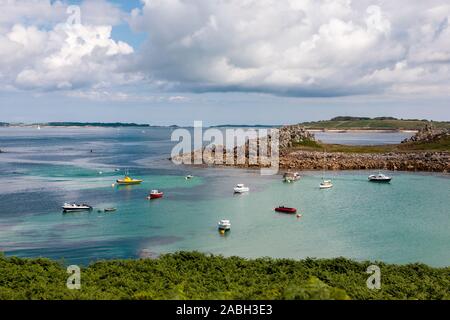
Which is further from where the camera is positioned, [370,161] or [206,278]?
[370,161]

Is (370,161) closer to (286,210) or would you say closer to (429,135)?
(429,135)

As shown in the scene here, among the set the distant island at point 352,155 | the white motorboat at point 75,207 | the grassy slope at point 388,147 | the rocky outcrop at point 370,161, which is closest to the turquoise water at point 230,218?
the white motorboat at point 75,207

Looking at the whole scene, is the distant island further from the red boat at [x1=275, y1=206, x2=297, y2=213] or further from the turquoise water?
the red boat at [x1=275, y1=206, x2=297, y2=213]

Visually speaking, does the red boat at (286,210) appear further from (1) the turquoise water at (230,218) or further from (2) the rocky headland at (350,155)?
(2) the rocky headland at (350,155)

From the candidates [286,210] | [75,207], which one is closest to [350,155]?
[286,210]

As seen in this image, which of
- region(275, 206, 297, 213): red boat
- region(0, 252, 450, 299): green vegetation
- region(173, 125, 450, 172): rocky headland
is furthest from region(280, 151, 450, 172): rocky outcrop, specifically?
region(0, 252, 450, 299): green vegetation
